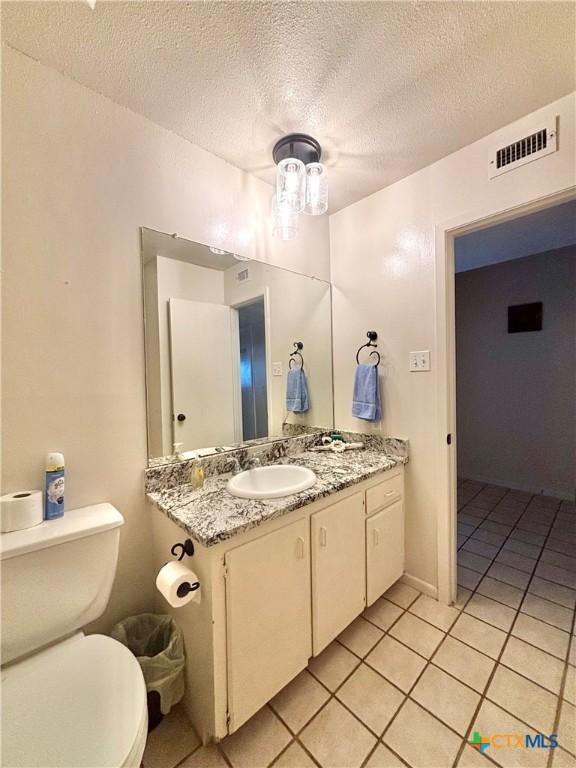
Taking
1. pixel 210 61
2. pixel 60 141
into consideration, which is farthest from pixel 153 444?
pixel 210 61

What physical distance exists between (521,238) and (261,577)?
3216 mm

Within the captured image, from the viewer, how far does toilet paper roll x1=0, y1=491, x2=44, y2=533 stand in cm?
94

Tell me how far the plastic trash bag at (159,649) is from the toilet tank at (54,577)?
26 cm

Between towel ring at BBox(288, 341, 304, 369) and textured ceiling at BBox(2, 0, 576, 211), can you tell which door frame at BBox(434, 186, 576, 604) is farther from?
towel ring at BBox(288, 341, 304, 369)

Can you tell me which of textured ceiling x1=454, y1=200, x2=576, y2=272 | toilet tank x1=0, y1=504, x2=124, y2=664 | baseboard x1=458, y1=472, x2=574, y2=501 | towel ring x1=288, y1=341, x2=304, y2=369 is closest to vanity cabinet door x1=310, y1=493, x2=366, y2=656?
toilet tank x1=0, y1=504, x2=124, y2=664

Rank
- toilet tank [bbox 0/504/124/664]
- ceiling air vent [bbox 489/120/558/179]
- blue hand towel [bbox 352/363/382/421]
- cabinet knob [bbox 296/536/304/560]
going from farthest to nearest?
blue hand towel [bbox 352/363/382/421]
ceiling air vent [bbox 489/120/558/179]
cabinet knob [bbox 296/536/304/560]
toilet tank [bbox 0/504/124/664]

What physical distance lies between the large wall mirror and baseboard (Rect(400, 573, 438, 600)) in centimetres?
102

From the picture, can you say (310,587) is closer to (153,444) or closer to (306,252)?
(153,444)

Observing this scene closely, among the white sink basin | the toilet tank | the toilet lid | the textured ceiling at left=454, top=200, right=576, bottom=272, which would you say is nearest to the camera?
the toilet lid

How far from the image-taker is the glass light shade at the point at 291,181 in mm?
1396

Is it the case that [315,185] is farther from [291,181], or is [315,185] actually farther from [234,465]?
[234,465]

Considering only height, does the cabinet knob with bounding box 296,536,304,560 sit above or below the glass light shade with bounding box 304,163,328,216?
below

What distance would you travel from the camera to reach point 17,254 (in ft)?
3.37

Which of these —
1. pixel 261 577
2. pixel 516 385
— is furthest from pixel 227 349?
pixel 516 385
